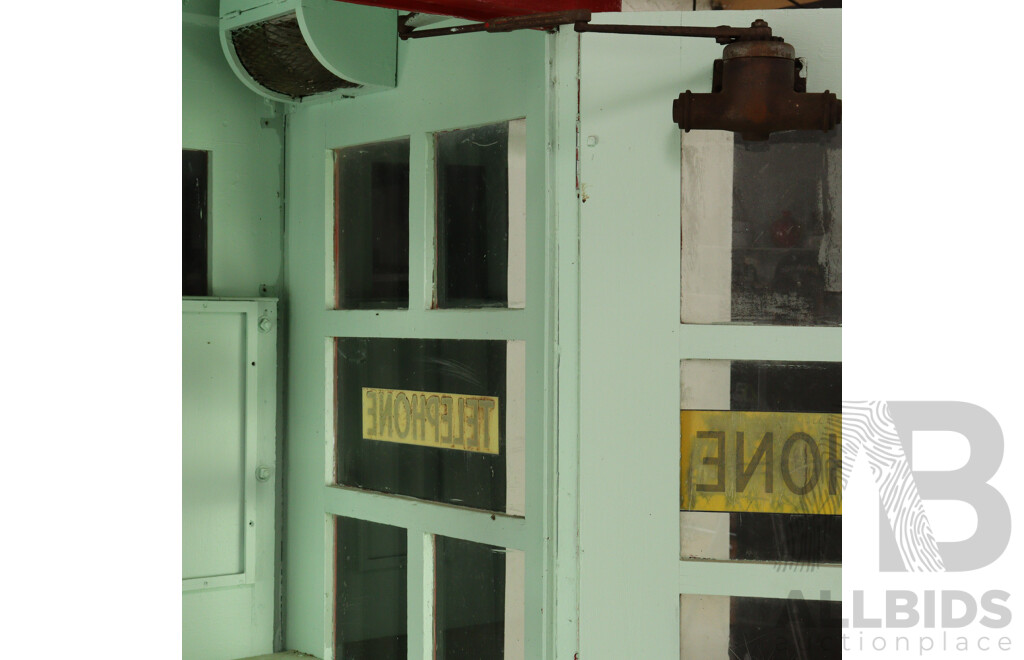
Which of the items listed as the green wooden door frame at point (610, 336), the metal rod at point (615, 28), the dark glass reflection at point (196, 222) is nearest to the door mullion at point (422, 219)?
the green wooden door frame at point (610, 336)

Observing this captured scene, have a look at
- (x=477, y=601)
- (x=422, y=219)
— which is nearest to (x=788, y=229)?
(x=422, y=219)

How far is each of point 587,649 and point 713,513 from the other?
0.94 ft

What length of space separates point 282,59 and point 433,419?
0.79 m

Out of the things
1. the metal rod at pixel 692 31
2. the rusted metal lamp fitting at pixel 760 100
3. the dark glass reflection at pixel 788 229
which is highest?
the metal rod at pixel 692 31

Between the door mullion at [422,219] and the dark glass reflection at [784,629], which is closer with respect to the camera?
the dark glass reflection at [784,629]

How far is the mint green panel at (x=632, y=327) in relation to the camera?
1496 millimetres

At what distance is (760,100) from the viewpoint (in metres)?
1.38

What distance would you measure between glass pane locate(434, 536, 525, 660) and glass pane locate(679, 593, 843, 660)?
34 cm

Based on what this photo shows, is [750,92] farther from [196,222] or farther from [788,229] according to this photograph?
[196,222]

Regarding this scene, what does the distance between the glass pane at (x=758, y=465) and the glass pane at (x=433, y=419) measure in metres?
0.35

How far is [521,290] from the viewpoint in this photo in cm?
174

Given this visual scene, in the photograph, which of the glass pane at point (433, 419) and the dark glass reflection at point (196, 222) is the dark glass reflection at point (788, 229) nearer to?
the glass pane at point (433, 419)

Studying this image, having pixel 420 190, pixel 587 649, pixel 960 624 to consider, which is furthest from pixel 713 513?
pixel 420 190

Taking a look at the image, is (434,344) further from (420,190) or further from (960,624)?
(960,624)
